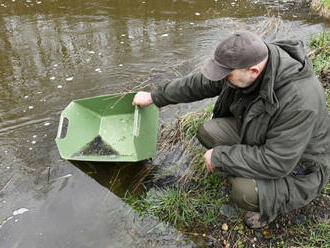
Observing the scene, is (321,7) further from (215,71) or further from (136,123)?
(215,71)

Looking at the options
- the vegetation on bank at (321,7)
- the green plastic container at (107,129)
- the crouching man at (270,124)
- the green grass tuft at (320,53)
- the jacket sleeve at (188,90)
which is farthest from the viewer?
the vegetation on bank at (321,7)

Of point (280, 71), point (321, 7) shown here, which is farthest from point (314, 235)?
point (321, 7)

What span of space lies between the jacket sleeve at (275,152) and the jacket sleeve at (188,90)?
567 mm

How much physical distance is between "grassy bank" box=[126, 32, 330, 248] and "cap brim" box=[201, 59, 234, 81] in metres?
1.23

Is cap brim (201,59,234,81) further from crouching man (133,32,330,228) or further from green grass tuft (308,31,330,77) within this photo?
green grass tuft (308,31,330,77)

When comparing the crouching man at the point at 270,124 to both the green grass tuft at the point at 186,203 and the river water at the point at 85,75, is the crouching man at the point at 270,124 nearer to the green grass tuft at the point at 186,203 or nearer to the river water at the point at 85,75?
the green grass tuft at the point at 186,203

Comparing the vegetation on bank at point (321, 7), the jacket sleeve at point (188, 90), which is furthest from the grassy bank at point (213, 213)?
the vegetation on bank at point (321, 7)

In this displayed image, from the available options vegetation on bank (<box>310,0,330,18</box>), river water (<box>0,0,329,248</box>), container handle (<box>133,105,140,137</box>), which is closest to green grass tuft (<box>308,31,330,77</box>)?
river water (<box>0,0,329,248</box>)

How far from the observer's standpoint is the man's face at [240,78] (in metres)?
2.04

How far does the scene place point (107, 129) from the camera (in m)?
3.78

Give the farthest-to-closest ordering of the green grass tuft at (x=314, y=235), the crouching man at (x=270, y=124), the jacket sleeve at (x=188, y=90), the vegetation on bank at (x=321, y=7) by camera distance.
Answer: the vegetation on bank at (x=321, y=7) → the jacket sleeve at (x=188, y=90) → the green grass tuft at (x=314, y=235) → the crouching man at (x=270, y=124)

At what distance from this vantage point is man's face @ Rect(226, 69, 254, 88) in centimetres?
204

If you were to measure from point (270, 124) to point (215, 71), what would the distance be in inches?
20.3

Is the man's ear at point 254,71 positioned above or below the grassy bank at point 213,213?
above
